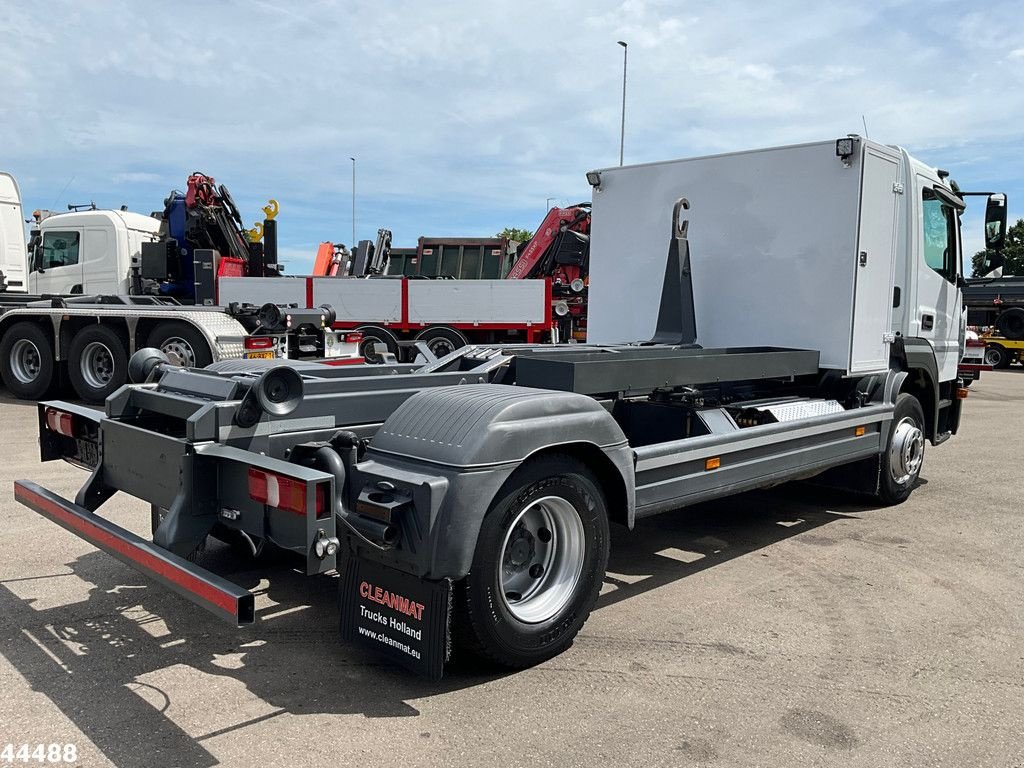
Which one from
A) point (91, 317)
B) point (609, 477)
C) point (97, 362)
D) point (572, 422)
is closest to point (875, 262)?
point (609, 477)

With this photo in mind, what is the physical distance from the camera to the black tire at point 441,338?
15.8m

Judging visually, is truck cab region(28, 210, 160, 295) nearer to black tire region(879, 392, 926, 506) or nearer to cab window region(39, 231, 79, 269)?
cab window region(39, 231, 79, 269)

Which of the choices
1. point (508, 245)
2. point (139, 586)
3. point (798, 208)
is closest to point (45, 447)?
point (139, 586)

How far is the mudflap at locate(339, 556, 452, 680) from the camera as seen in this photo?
10.3ft

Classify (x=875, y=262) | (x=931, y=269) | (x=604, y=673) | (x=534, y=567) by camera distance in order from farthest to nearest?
(x=931, y=269) → (x=875, y=262) → (x=534, y=567) → (x=604, y=673)

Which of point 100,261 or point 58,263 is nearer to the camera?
point 100,261

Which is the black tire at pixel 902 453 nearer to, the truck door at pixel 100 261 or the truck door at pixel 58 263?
the truck door at pixel 100 261

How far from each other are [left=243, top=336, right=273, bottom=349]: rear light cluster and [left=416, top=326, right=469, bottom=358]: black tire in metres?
5.02

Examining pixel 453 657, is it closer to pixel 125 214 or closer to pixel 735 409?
pixel 735 409

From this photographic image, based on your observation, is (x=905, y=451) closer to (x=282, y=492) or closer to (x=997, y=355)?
(x=282, y=492)

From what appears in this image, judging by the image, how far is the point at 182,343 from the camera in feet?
36.5

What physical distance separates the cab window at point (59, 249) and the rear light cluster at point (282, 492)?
13226 millimetres

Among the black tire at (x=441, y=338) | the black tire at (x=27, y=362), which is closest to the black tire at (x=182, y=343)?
the black tire at (x=27, y=362)

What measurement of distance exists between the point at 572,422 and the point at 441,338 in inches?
490
